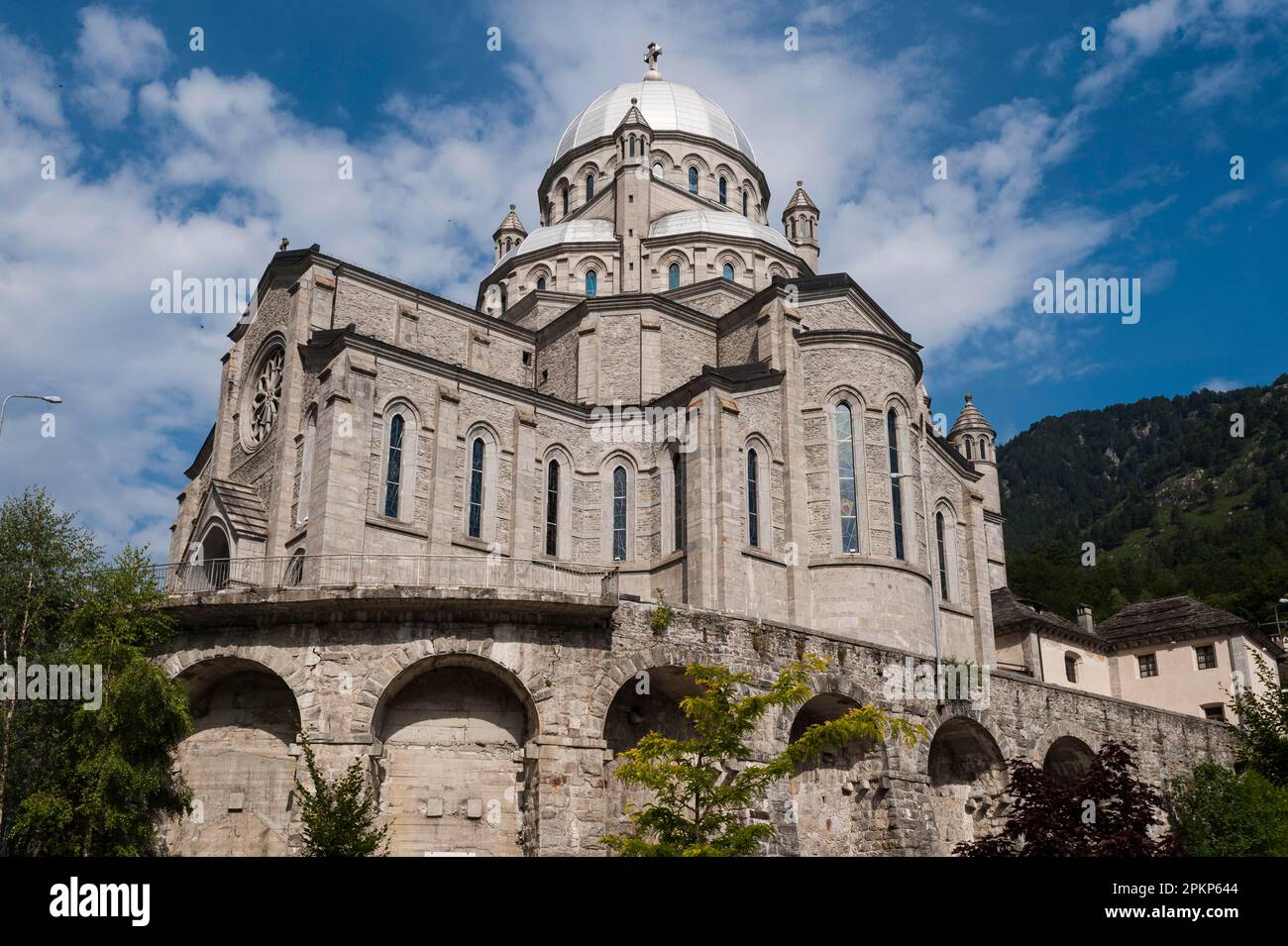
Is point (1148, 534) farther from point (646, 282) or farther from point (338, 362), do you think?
point (338, 362)

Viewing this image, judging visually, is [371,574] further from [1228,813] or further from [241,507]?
[1228,813]

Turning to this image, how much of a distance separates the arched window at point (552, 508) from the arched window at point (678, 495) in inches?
171

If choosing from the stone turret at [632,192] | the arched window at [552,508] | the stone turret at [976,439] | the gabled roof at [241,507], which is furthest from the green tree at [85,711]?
the stone turret at [976,439]

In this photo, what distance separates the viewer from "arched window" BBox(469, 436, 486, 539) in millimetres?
40781

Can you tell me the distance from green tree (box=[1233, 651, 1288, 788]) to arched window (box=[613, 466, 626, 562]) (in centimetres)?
2248

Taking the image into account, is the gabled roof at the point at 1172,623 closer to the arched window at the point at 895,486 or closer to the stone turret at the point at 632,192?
the arched window at the point at 895,486

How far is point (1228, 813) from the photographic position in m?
35.2

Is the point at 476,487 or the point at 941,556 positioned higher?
the point at 476,487

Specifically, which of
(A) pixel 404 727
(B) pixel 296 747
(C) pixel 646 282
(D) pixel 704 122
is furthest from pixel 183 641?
(D) pixel 704 122

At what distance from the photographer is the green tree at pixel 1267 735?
130 feet

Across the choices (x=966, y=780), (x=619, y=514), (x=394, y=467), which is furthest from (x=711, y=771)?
(x=619, y=514)

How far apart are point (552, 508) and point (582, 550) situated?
1.91 m
